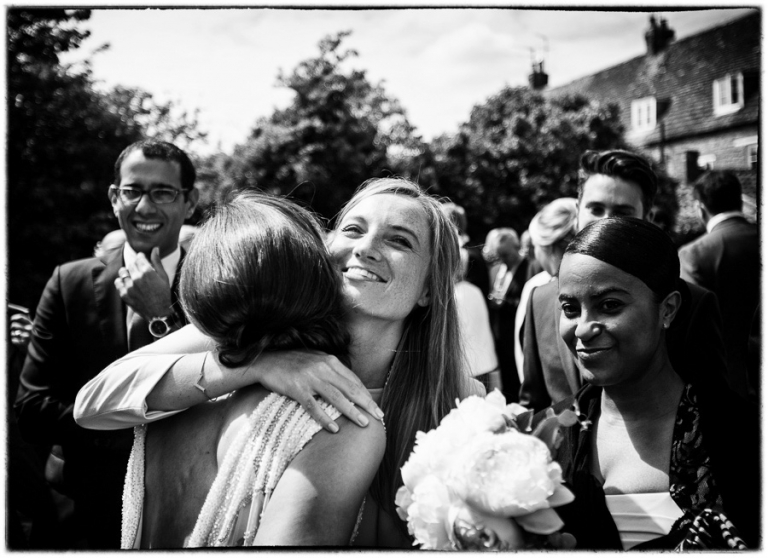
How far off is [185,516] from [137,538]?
0.21 metres

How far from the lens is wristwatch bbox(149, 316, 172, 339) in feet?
9.41

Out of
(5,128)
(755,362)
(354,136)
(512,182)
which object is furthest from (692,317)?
(512,182)

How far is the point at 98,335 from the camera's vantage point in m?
3.10

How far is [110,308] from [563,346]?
2.02 m

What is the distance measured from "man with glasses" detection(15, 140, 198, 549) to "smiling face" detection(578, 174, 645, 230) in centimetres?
205

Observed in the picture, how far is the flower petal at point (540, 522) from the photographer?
150cm

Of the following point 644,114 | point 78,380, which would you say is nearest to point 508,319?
point 78,380

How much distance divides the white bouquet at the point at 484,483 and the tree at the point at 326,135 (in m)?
16.4

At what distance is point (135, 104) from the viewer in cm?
2052

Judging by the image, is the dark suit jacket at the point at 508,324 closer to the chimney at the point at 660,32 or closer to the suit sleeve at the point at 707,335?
the chimney at the point at 660,32

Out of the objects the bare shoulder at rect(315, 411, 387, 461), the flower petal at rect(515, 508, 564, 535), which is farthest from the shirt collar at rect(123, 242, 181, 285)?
the flower petal at rect(515, 508, 564, 535)

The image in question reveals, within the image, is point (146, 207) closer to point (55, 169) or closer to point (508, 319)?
point (508, 319)

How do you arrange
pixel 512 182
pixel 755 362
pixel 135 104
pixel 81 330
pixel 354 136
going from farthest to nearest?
pixel 512 182
pixel 135 104
pixel 354 136
pixel 81 330
pixel 755 362

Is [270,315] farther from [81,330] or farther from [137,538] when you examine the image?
[81,330]
